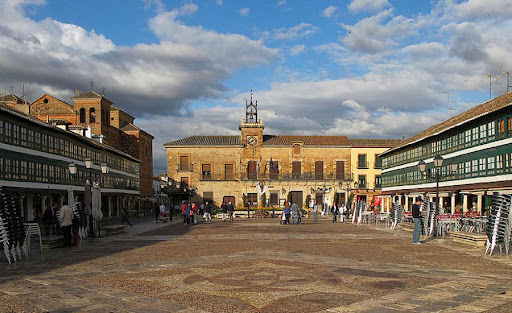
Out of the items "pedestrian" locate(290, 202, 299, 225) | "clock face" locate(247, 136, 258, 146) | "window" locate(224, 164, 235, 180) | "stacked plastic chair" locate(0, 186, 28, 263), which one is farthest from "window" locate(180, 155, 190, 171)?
"stacked plastic chair" locate(0, 186, 28, 263)

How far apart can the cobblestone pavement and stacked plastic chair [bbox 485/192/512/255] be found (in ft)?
2.02

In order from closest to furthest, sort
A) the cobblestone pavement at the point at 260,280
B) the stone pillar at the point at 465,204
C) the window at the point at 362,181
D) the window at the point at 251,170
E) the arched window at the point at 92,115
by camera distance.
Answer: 1. the cobblestone pavement at the point at 260,280
2. the stone pillar at the point at 465,204
3. the arched window at the point at 92,115
4. the window at the point at 362,181
5. the window at the point at 251,170

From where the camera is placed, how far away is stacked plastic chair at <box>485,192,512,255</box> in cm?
1358

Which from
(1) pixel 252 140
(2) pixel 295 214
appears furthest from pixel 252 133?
(2) pixel 295 214

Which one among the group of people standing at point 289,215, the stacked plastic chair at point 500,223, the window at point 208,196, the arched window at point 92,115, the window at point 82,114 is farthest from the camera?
the window at point 208,196

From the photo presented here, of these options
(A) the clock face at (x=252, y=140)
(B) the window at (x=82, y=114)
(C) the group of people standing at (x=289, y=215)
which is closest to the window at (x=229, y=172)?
(A) the clock face at (x=252, y=140)

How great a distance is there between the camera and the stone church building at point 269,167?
64.1 metres

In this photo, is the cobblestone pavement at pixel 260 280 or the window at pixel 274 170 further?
the window at pixel 274 170

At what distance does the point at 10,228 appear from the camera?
1260cm

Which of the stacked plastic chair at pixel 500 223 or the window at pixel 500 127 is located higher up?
the window at pixel 500 127

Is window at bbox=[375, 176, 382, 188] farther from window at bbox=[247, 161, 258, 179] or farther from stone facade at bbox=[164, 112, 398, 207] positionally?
window at bbox=[247, 161, 258, 179]

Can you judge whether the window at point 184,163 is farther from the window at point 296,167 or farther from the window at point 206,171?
the window at point 296,167

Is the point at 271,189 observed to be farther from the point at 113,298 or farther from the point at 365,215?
the point at 113,298

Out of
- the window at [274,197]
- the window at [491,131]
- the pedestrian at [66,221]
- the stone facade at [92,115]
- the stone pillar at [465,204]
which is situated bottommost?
the window at [274,197]
